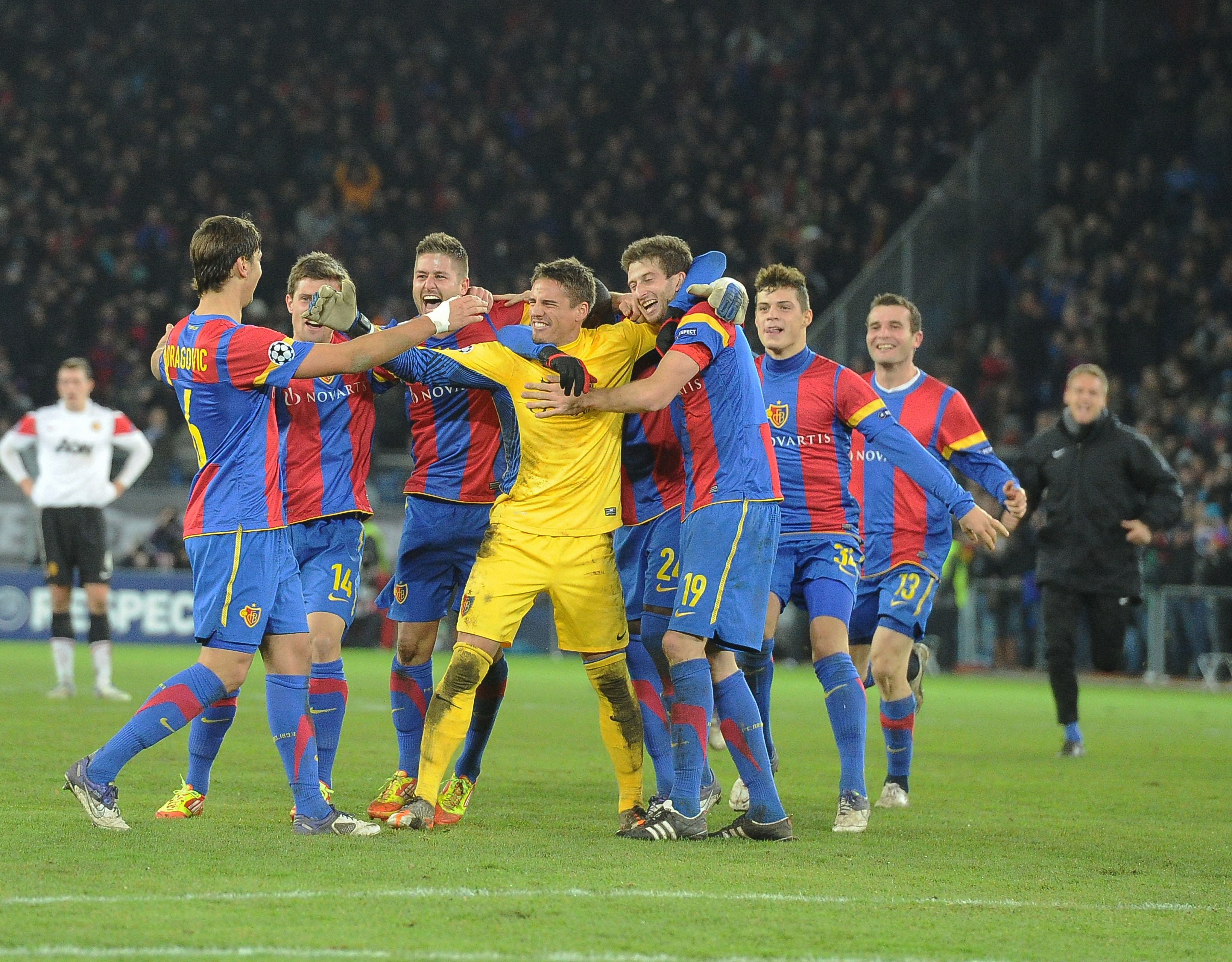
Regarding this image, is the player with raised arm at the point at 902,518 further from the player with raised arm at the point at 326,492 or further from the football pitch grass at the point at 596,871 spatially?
the player with raised arm at the point at 326,492

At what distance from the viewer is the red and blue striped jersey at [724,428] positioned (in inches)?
245

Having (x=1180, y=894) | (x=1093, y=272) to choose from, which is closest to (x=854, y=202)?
(x=1093, y=272)

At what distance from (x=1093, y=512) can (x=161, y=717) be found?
Answer: 6973mm

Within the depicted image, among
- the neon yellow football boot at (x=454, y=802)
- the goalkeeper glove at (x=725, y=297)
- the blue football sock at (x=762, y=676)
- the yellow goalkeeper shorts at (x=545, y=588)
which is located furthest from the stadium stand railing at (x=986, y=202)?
the yellow goalkeeper shorts at (x=545, y=588)

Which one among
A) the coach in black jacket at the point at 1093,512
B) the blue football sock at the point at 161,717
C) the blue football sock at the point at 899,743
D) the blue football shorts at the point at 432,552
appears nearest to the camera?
the blue football sock at the point at 161,717

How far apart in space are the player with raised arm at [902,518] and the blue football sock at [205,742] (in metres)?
3.14

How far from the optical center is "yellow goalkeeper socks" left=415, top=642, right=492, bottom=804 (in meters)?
6.04

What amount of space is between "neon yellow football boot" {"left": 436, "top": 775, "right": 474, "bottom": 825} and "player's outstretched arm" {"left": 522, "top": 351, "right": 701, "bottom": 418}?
5.28ft

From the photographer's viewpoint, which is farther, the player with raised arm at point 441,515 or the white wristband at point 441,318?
the player with raised arm at point 441,515

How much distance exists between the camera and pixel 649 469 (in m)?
6.82

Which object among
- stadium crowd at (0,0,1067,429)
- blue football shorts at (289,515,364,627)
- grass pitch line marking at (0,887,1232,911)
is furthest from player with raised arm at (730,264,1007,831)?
stadium crowd at (0,0,1067,429)

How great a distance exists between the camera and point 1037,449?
435 inches

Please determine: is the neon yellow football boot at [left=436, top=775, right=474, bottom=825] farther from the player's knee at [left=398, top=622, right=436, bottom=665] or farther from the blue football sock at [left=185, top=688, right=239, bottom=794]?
the blue football sock at [left=185, top=688, right=239, bottom=794]

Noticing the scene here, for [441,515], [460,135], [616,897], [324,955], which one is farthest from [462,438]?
[460,135]
